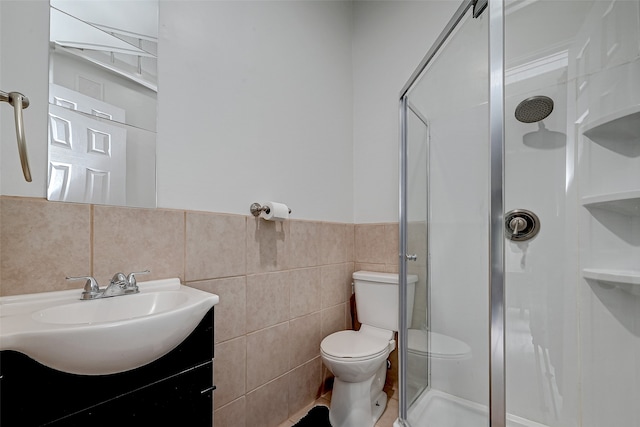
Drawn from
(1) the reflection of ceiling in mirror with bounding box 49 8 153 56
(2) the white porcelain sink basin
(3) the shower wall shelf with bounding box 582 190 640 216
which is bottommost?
(2) the white porcelain sink basin

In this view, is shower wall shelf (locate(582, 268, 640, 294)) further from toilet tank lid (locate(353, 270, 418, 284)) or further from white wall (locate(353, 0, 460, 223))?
white wall (locate(353, 0, 460, 223))

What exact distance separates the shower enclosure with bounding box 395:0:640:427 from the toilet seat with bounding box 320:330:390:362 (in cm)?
18

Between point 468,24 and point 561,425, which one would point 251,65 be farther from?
point 561,425

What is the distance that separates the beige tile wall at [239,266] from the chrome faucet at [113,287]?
0.22ft

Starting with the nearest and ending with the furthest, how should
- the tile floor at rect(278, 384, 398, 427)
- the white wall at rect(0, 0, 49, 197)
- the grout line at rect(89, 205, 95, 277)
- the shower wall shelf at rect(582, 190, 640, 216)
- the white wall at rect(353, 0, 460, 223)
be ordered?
the white wall at rect(0, 0, 49, 197) < the grout line at rect(89, 205, 95, 277) < the shower wall shelf at rect(582, 190, 640, 216) < the tile floor at rect(278, 384, 398, 427) < the white wall at rect(353, 0, 460, 223)

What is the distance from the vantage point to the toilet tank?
1627mm

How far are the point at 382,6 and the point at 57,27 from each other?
76.2 inches

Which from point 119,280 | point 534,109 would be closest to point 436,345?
point 534,109

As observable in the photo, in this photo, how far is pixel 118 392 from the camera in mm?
646

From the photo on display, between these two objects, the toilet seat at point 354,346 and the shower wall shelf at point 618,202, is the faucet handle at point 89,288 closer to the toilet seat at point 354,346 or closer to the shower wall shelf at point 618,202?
the toilet seat at point 354,346

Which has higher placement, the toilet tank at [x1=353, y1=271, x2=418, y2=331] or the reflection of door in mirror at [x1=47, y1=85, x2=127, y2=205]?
the reflection of door in mirror at [x1=47, y1=85, x2=127, y2=205]

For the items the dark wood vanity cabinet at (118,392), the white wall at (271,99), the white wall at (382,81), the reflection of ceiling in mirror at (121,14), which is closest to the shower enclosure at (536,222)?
the white wall at (382,81)

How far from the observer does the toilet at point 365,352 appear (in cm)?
134

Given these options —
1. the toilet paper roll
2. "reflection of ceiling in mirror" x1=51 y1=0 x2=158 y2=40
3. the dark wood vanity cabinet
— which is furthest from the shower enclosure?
"reflection of ceiling in mirror" x1=51 y1=0 x2=158 y2=40
